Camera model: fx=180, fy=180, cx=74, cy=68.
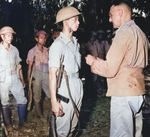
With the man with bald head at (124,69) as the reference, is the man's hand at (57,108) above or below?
below

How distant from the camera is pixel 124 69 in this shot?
2.19 m

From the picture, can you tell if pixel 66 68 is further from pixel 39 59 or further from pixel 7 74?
pixel 39 59

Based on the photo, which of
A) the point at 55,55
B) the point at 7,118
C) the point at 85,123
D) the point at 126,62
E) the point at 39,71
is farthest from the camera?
the point at 39,71

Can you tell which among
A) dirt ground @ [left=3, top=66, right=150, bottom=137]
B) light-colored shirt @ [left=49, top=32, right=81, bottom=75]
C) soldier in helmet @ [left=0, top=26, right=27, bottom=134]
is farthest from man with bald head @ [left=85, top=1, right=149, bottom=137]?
soldier in helmet @ [left=0, top=26, right=27, bottom=134]

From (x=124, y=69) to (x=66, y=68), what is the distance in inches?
32.1

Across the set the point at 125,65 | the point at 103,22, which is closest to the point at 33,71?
the point at 125,65

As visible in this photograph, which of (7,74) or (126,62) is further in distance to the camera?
(7,74)

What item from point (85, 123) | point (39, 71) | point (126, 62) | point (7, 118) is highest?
point (126, 62)

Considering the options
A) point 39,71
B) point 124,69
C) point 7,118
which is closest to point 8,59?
point 39,71

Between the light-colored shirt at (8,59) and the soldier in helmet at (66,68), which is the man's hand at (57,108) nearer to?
the soldier in helmet at (66,68)

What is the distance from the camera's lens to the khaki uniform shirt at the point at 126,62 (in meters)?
2.07

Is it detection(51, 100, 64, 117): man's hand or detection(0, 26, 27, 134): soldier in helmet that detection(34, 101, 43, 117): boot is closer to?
detection(0, 26, 27, 134): soldier in helmet

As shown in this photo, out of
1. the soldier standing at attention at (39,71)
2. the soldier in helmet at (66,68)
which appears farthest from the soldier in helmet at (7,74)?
the soldier in helmet at (66,68)

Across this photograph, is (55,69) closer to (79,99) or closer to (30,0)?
(79,99)
